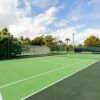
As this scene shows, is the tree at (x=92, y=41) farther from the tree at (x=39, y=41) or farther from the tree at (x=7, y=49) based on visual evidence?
the tree at (x=7, y=49)

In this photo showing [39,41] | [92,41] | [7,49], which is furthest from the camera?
[92,41]

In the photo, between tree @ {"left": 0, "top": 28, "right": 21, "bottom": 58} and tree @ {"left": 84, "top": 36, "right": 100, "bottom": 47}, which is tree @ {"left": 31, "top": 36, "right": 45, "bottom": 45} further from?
tree @ {"left": 0, "top": 28, "right": 21, "bottom": 58}

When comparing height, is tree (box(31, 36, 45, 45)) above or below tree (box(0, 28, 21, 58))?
above

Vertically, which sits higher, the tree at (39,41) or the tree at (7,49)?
the tree at (39,41)

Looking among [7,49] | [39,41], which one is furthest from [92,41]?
[7,49]

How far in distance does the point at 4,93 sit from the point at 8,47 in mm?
21274

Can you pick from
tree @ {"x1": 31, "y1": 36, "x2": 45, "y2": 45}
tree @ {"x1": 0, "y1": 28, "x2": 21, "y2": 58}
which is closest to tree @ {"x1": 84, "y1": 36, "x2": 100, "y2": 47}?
tree @ {"x1": 31, "y1": 36, "x2": 45, "y2": 45}

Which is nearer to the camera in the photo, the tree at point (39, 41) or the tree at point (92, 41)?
the tree at point (39, 41)

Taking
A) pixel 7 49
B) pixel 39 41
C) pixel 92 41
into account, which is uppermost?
pixel 39 41

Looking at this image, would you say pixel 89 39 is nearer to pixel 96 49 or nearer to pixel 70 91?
pixel 96 49

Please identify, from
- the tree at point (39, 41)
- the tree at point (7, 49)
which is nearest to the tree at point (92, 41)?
the tree at point (39, 41)

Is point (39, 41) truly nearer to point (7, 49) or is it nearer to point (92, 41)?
point (92, 41)

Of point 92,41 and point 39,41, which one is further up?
point 39,41

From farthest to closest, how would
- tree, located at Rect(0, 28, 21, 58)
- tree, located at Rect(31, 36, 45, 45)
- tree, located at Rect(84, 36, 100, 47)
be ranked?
1. tree, located at Rect(84, 36, 100, 47)
2. tree, located at Rect(31, 36, 45, 45)
3. tree, located at Rect(0, 28, 21, 58)
